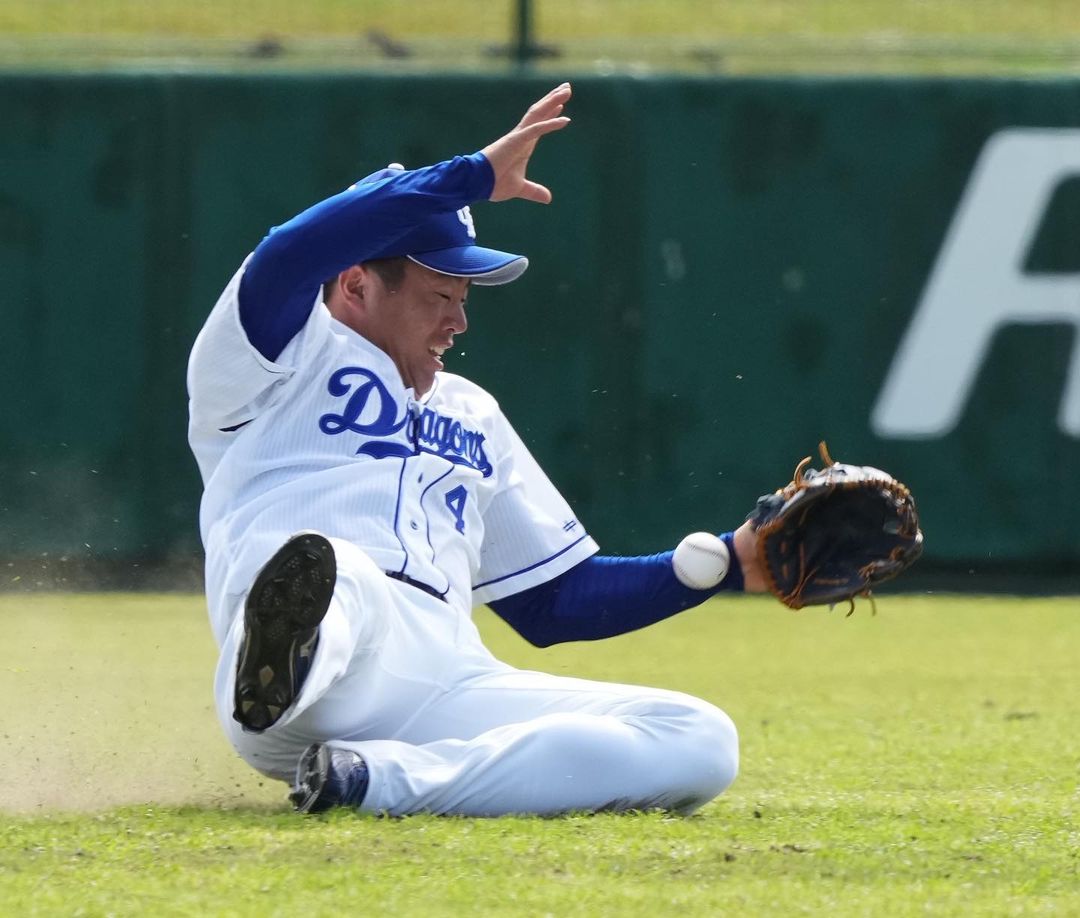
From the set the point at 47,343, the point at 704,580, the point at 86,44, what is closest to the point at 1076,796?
the point at 704,580

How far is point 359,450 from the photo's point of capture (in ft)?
12.8

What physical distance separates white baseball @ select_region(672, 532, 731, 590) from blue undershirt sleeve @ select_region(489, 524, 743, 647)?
0.03 m

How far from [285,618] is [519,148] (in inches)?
42.1

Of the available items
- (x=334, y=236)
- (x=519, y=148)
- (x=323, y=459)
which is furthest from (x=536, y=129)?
(x=323, y=459)

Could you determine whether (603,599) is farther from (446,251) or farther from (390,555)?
(446,251)

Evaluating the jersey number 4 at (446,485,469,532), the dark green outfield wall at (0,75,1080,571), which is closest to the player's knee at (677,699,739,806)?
the jersey number 4 at (446,485,469,532)

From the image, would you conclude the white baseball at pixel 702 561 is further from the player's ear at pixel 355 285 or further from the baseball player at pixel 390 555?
the player's ear at pixel 355 285

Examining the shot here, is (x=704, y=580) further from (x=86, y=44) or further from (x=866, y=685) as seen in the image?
(x=86, y=44)

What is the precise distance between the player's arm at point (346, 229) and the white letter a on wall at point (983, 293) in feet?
16.9

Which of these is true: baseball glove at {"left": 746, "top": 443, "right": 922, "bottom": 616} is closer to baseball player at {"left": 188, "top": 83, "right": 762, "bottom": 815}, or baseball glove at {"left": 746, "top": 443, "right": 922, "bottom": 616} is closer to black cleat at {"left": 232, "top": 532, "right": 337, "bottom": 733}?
baseball player at {"left": 188, "top": 83, "right": 762, "bottom": 815}

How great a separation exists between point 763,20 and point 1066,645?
496 cm

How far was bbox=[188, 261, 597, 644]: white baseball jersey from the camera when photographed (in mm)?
3756

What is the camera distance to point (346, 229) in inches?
145

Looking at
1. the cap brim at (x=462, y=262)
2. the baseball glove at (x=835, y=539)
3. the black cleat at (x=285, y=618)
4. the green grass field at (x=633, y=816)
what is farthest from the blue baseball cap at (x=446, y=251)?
the green grass field at (x=633, y=816)
